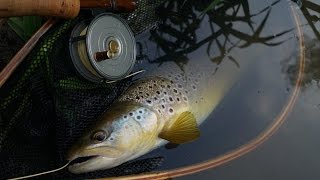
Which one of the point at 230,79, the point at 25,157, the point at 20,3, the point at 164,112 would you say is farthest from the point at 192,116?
the point at 20,3

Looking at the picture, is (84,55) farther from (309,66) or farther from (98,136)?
(309,66)

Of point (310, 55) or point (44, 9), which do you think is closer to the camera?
point (44, 9)

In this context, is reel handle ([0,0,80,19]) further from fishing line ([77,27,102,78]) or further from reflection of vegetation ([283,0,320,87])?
reflection of vegetation ([283,0,320,87])

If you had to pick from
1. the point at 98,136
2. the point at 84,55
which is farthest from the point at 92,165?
the point at 84,55

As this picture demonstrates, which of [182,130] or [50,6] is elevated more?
[50,6]

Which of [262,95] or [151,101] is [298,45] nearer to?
[262,95]

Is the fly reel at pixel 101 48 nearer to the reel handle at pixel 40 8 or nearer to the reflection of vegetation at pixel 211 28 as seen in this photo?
the reel handle at pixel 40 8

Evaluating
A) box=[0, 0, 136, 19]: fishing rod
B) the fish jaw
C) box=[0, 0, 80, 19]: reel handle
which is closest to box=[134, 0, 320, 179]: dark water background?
the fish jaw
